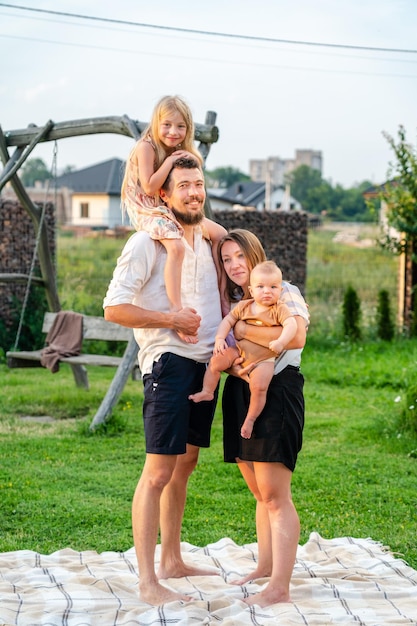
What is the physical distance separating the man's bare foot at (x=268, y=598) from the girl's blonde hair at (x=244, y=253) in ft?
3.71

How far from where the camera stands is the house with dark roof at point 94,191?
49.0 metres

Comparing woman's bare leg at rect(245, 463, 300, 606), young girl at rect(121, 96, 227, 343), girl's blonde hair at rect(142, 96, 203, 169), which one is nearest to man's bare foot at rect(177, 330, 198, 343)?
young girl at rect(121, 96, 227, 343)

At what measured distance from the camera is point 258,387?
3404 millimetres

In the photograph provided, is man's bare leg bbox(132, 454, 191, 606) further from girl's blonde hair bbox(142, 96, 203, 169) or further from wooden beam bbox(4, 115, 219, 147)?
wooden beam bbox(4, 115, 219, 147)

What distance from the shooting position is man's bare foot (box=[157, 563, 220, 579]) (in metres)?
3.86

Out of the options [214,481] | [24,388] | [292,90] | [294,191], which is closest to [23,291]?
[24,388]

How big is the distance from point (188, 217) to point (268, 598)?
148cm

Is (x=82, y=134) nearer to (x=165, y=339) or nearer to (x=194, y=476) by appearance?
(x=194, y=476)

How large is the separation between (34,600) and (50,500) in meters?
1.66

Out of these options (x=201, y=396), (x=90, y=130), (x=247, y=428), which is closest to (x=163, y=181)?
(x=201, y=396)

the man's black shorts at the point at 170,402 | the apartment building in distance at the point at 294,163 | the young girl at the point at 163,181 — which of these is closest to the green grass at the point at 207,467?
the man's black shorts at the point at 170,402

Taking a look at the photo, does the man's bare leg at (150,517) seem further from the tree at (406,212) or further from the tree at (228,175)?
the tree at (228,175)

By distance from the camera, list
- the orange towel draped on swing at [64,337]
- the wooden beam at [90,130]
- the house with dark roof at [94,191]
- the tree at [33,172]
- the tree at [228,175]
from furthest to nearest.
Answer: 1. the tree at [33,172]
2. the tree at [228,175]
3. the house with dark roof at [94,191]
4. the orange towel draped on swing at [64,337]
5. the wooden beam at [90,130]

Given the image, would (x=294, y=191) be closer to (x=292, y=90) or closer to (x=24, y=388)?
(x=292, y=90)
